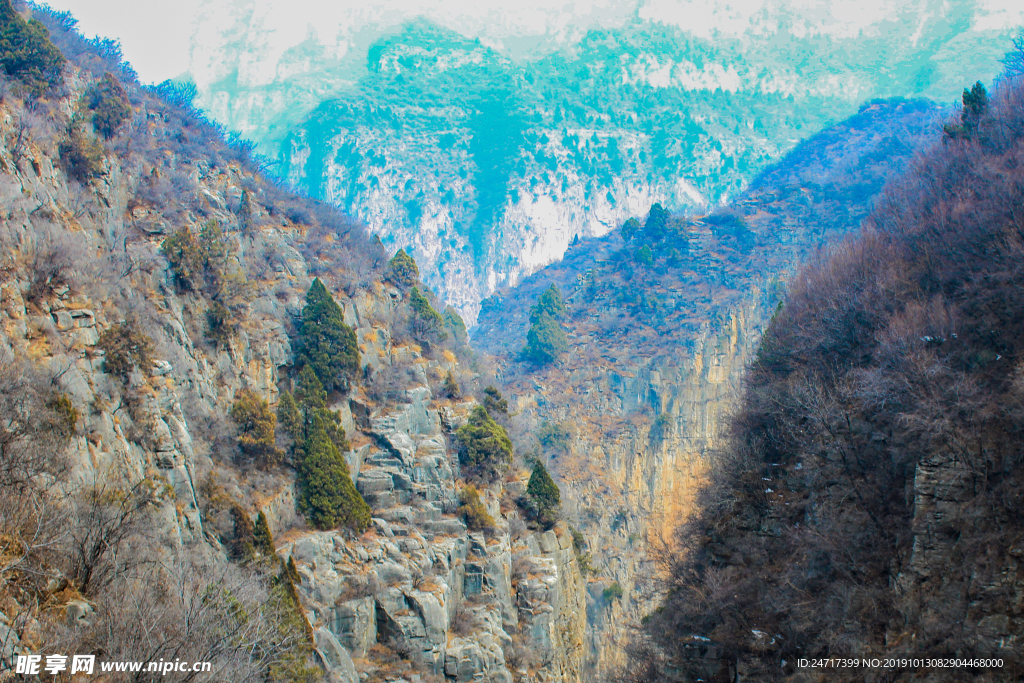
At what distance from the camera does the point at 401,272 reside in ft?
154

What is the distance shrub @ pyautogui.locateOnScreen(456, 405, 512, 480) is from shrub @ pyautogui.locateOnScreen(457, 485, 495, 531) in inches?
83.7

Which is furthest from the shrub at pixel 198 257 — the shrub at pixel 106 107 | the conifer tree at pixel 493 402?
the conifer tree at pixel 493 402

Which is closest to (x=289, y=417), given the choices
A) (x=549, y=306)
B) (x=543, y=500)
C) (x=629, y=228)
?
(x=543, y=500)

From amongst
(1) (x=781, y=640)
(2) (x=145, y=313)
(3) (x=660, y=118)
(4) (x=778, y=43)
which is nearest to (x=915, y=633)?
(1) (x=781, y=640)

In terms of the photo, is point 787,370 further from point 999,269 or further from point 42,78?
point 42,78

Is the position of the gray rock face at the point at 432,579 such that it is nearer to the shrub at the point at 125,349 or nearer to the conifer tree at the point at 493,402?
→ the conifer tree at the point at 493,402

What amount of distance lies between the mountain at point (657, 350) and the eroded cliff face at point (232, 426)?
15.9 meters

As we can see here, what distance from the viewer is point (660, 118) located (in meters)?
138

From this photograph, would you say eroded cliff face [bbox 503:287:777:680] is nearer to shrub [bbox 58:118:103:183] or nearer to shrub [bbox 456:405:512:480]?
shrub [bbox 456:405:512:480]

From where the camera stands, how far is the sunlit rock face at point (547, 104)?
118m

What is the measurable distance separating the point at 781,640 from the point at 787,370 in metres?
13.5

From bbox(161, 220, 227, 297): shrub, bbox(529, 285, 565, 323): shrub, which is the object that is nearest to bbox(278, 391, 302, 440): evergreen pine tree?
bbox(161, 220, 227, 297): shrub

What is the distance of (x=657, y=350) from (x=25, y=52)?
56092mm

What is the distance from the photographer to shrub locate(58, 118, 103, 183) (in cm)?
2739
